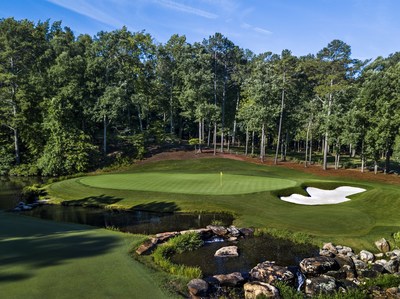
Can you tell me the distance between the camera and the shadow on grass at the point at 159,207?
88.3 ft

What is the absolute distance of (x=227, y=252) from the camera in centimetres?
1633

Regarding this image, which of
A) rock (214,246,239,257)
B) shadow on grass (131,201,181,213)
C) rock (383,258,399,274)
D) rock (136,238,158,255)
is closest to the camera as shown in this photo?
rock (383,258,399,274)

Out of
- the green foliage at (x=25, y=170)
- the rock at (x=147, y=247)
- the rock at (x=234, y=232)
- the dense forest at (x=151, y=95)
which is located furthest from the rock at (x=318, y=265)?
the green foliage at (x=25, y=170)

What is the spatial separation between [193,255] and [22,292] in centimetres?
828

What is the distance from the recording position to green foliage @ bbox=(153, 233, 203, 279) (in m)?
12.6

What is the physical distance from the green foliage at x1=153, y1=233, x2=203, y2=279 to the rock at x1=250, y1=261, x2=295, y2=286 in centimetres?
242

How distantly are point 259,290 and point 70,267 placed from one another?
7.19 m

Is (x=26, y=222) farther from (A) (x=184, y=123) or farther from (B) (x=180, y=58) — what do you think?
(A) (x=184, y=123)

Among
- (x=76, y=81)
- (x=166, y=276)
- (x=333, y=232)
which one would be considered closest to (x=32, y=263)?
(x=166, y=276)

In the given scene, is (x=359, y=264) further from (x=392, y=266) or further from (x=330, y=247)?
(x=330, y=247)

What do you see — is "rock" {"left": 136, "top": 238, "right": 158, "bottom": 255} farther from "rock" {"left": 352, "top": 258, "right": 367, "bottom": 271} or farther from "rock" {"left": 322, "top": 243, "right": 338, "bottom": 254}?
"rock" {"left": 352, "top": 258, "right": 367, "bottom": 271}

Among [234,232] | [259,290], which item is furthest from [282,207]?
[259,290]

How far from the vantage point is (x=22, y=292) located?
32.5 feet

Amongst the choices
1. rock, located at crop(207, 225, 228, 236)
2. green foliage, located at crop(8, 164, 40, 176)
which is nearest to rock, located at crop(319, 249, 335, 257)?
rock, located at crop(207, 225, 228, 236)
